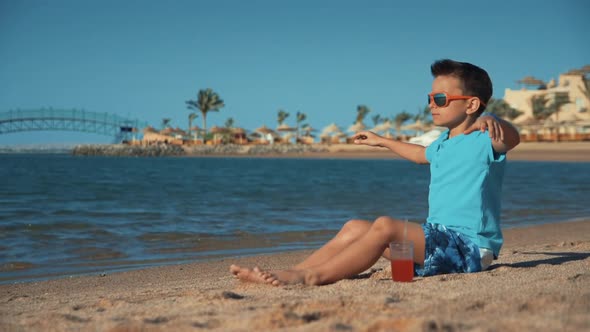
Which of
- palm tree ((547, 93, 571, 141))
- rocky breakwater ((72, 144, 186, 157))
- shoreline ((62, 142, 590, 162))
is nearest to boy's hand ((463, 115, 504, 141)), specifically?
shoreline ((62, 142, 590, 162))

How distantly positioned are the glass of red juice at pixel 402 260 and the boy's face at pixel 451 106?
64cm

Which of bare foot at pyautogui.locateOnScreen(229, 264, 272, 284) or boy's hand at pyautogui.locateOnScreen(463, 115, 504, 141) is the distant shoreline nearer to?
boy's hand at pyautogui.locateOnScreen(463, 115, 504, 141)

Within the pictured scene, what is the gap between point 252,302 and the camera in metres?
2.52

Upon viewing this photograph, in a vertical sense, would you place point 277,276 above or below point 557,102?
below

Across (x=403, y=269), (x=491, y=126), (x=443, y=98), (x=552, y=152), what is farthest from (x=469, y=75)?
(x=552, y=152)

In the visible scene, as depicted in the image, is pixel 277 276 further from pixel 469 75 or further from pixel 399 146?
pixel 469 75

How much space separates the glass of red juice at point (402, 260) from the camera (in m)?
2.81

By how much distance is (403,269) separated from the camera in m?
2.88

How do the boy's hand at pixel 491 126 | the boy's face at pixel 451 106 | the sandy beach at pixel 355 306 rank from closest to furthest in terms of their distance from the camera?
the sandy beach at pixel 355 306, the boy's hand at pixel 491 126, the boy's face at pixel 451 106

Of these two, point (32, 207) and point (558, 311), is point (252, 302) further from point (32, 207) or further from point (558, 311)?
point (32, 207)

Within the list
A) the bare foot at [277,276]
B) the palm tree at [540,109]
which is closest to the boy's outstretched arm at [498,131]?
the bare foot at [277,276]

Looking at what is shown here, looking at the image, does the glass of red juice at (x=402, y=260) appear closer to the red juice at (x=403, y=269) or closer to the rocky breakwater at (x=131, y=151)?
the red juice at (x=403, y=269)

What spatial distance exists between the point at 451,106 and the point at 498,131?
312 millimetres

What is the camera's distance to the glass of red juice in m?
2.81
